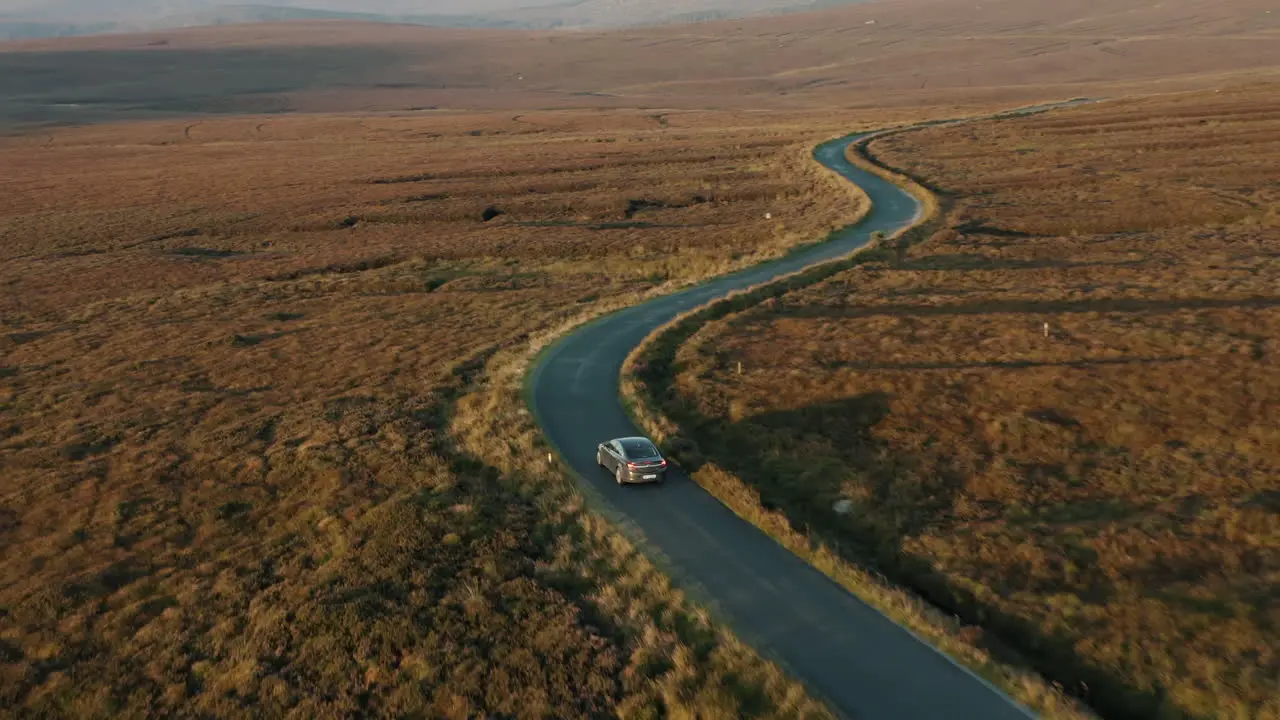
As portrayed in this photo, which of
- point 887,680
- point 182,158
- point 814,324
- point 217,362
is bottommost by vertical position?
point 182,158

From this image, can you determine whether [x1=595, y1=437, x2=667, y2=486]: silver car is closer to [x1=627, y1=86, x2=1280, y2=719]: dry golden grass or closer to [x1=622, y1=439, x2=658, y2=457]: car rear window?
[x1=622, y1=439, x2=658, y2=457]: car rear window

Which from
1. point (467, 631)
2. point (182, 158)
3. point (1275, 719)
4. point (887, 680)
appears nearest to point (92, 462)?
point (467, 631)

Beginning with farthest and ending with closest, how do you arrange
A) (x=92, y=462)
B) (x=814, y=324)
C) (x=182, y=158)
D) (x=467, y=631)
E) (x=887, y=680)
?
(x=182, y=158) < (x=814, y=324) < (x=92, y=462) < (x=467, y=631) < (x=887, y=680)

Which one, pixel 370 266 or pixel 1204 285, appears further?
pixel 370 266

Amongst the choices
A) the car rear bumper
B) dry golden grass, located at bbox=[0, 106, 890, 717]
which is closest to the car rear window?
the car rear bumper

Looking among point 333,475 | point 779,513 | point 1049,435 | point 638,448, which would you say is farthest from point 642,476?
point 1049,435

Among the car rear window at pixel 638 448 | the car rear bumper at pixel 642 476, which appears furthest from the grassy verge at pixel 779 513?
the car rear window at pixel 638 448

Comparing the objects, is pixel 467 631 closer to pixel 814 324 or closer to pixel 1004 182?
pixel 814 324
